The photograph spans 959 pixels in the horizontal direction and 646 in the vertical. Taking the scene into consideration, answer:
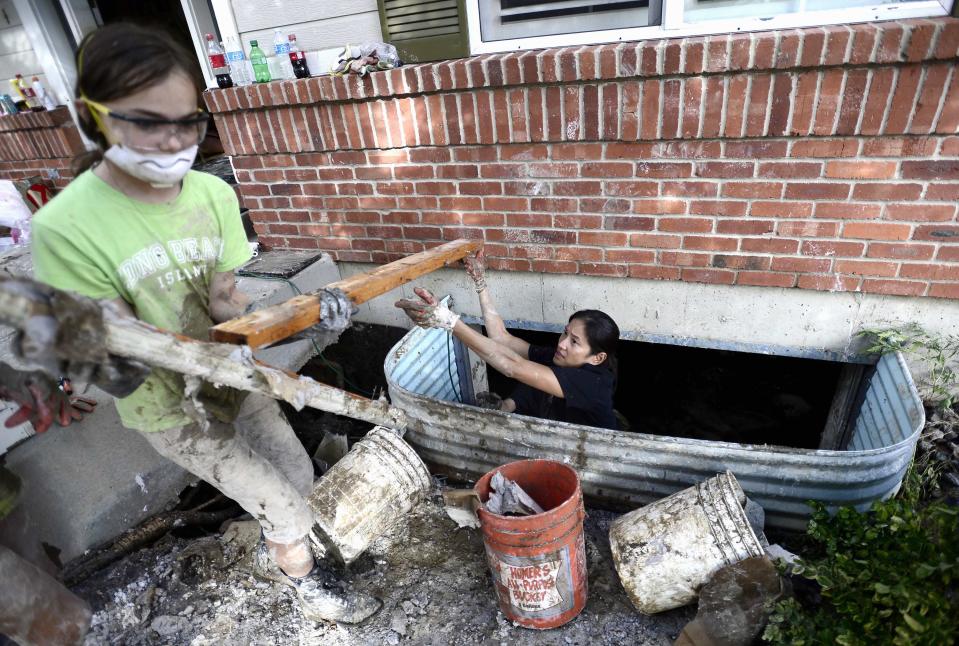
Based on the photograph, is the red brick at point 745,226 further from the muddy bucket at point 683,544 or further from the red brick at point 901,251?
the muddy bucket at point 683,544

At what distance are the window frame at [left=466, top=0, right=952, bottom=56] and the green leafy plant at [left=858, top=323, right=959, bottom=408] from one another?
140 centimetres

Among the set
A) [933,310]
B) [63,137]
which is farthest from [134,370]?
[63,137]

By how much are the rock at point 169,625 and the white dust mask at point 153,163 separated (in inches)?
76.0

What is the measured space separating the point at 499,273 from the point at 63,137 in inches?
161

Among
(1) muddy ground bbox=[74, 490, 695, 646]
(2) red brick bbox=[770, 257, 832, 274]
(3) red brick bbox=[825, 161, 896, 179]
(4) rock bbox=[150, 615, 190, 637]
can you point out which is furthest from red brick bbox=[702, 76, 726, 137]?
(4) rock bbox=[150, 615, 190, 637]

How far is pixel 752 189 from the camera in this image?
8.19ft

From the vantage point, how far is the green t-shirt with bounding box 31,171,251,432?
1409 mm

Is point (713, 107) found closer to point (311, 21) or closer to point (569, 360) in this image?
point (569, 360)

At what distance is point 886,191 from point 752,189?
21.0 inches

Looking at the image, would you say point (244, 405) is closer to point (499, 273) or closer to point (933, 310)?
point (499, 273)

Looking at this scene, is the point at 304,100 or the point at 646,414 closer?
the point at 304,100

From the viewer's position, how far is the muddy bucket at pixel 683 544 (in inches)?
78.4

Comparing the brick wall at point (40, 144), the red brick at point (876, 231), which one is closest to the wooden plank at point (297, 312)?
the red brick at point (876, 231)

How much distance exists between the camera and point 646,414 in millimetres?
4133
